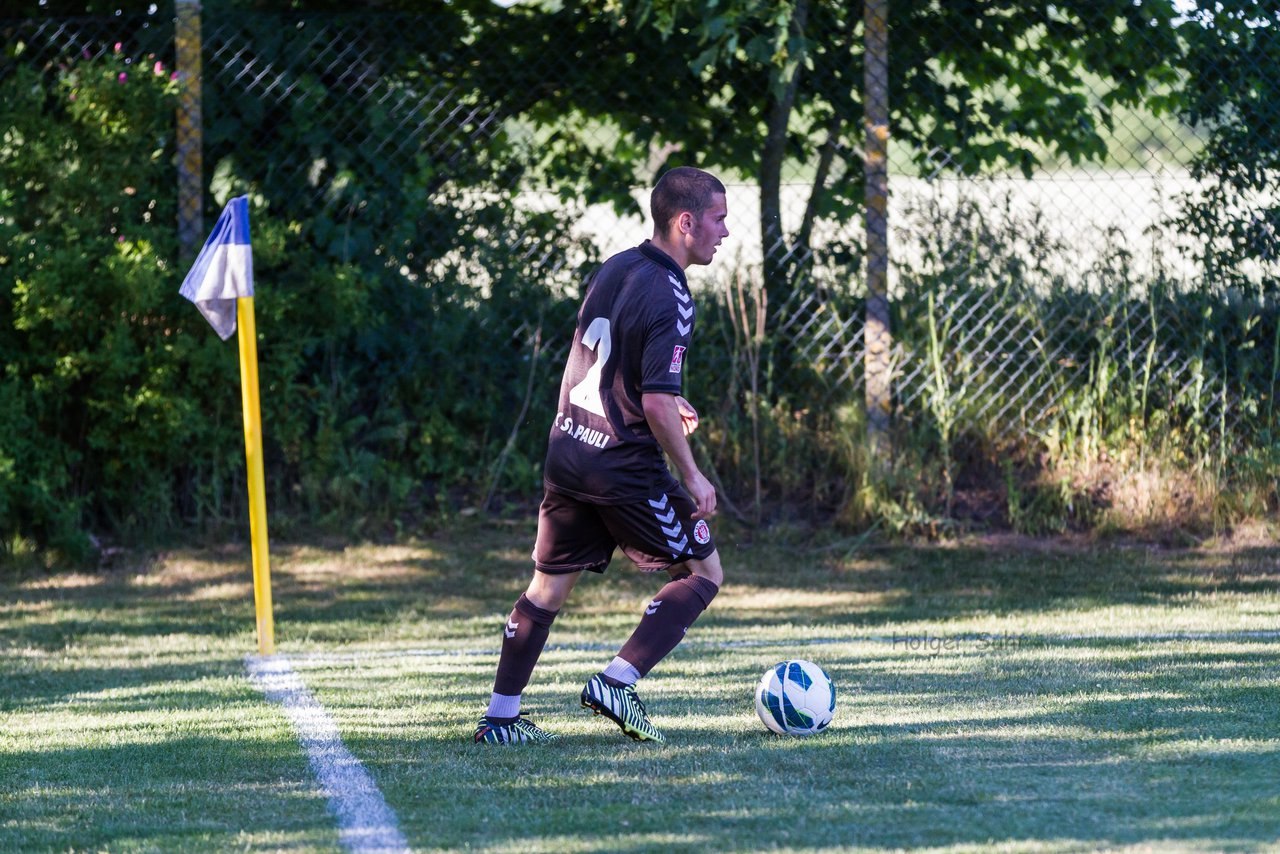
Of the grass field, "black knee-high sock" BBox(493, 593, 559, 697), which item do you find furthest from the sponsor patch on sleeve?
the grass field

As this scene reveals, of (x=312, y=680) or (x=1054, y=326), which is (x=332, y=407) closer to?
(x=312, y=680)

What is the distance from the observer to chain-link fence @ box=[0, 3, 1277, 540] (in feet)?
30.7

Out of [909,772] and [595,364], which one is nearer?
[909,772]

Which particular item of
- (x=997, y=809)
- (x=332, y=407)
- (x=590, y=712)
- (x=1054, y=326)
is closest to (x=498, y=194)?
(x=332, y=407)

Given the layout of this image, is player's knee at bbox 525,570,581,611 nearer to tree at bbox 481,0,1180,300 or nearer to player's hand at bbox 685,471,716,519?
player's hand at bbox 685,471,716,519

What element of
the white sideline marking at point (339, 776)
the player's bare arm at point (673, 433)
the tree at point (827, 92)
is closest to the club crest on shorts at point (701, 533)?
the player's bare arm at point (673, 433)

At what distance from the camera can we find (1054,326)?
9.43 meters

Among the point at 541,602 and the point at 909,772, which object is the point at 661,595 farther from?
the point at 909,772

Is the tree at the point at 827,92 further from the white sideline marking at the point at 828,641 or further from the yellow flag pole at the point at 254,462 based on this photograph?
the yellow flag pole at the point at 254,462

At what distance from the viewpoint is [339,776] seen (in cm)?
455

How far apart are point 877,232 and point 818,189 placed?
594mm

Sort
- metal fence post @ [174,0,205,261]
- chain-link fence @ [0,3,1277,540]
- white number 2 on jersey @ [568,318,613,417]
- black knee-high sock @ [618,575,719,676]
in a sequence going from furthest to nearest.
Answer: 1. metal fence post @ [174,0,205,261]
2. chain-link fence @ [0,3,1277,540]
3. black knee-high sock @ [618,575,719,676]
4. white number 2 on jersey @ [568,318,613,417]

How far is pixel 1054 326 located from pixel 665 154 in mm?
2679

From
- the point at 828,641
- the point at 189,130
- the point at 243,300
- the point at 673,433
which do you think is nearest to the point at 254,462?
the point at 243,300
